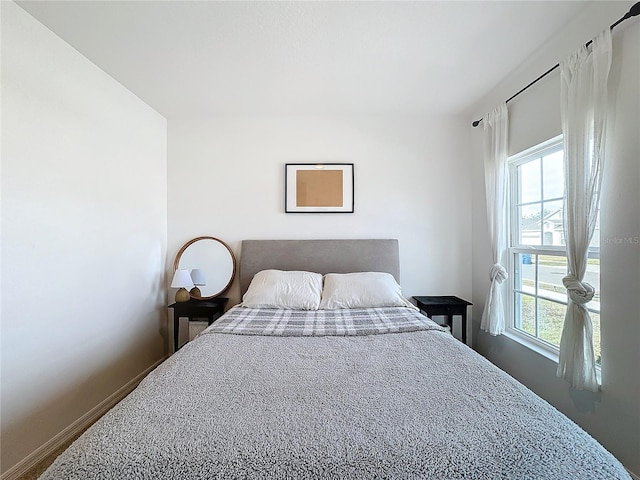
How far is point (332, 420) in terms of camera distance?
3.15ft

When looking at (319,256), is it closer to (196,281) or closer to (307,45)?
(196,281)

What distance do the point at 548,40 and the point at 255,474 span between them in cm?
281

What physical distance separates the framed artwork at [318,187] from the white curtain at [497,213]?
1.29 meters

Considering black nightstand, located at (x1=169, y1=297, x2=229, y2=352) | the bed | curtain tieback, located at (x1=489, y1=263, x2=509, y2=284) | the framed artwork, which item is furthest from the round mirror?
curtain tieback, located at (x1=489, y1=263, x2=509, y2=284)

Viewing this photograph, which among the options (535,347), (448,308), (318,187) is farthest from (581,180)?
(318,187)

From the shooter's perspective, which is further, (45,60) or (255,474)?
(45,60)

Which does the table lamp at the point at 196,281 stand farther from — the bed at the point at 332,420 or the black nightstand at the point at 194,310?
the bed at the point at 332,420

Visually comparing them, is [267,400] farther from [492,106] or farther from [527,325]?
[492,106]

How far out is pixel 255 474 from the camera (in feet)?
2.52

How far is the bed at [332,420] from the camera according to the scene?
79 centimetres

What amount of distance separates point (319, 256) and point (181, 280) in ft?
4.49

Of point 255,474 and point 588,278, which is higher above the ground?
point 588,278

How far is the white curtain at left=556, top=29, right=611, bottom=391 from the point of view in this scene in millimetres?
1535

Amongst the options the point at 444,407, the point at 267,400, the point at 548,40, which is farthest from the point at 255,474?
the point at 548,40
